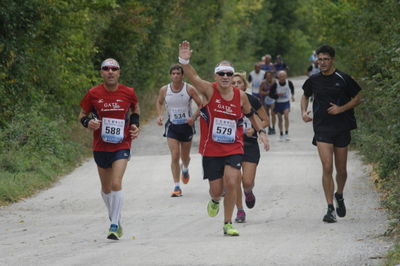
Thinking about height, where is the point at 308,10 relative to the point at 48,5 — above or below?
above

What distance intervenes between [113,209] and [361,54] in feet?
45.1

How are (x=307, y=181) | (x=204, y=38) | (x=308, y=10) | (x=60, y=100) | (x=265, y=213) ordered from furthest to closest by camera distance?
(x=308, y=10)
(x=204, y=38)
(x=60, y=100)
(x=307, y=181)
(x=265, y=213)

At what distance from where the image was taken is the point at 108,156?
431 inches

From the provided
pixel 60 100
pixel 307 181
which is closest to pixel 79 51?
pixel 60 100

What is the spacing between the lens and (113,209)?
10.8m

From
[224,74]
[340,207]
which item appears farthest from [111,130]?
[340,207]

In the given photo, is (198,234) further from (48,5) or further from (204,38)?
(204,38)

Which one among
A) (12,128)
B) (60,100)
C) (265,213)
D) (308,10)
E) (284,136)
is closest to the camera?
(265,213)

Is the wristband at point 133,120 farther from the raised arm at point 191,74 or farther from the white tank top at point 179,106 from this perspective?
the white tank top at point 179,106

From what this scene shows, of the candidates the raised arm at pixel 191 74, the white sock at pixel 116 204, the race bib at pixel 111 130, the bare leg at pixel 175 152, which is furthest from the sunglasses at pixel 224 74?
the bare leg at pixel 175 152

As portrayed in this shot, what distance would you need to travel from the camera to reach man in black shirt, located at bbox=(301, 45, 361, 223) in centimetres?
1188

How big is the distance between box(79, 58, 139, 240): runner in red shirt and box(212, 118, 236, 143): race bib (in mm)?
924

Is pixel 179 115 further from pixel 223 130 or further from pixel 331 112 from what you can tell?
pixel 223 130

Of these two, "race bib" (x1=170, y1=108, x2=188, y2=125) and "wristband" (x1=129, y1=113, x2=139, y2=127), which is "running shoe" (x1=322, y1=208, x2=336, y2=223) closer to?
"wristband" (x1=129, y1=113, x2=139, y2=127)
